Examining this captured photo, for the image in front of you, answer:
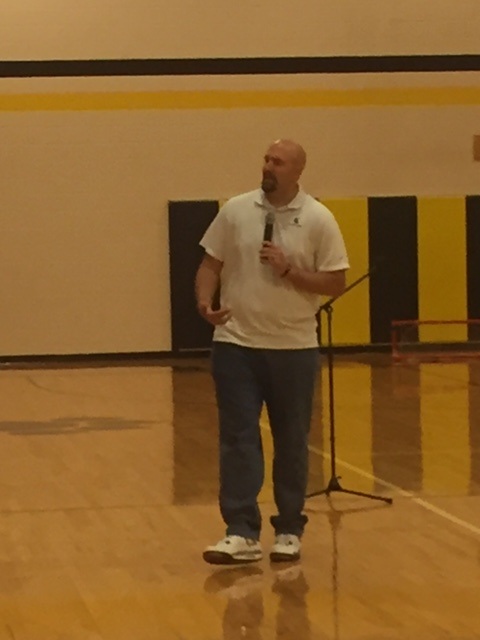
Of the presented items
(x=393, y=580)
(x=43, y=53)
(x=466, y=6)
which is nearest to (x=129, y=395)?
(x=43, y=53)

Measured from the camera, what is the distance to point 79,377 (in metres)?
16.3

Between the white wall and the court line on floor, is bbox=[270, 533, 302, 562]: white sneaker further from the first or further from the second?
the white wall

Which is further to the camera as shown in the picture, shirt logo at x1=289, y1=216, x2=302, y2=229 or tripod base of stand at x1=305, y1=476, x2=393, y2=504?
tripod base of stand at x1=305, y1=476, x2=393, y2=504

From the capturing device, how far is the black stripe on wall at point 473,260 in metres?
18.1

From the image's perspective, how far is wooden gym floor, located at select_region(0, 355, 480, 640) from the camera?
576 cm

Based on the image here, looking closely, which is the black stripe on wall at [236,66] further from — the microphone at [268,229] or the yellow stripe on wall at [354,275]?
the microphone at [268,229]

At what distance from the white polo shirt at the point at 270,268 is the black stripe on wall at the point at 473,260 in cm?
1161

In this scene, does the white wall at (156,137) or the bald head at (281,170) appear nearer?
the bald head at (281,170)

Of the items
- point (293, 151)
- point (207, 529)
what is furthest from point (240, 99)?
point (293, 151)

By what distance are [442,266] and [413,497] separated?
9.91 metres

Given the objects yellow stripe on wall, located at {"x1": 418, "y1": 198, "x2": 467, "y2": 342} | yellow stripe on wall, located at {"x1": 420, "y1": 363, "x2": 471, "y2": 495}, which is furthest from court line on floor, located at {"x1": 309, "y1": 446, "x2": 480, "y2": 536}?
yellow stripe on wall, located at {"x1": 418, "y1": 198, "x2": 467, "y2": 342}

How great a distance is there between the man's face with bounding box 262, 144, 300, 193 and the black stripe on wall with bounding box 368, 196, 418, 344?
11.3 metres

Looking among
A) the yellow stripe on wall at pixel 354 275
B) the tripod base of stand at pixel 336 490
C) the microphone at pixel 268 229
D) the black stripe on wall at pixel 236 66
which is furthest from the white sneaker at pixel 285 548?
the black stripe on wall at pixel 236 66

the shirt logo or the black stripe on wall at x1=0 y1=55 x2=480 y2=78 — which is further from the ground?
the black stripe on wall at x1=0 y1=55 x2=480 y2=78
